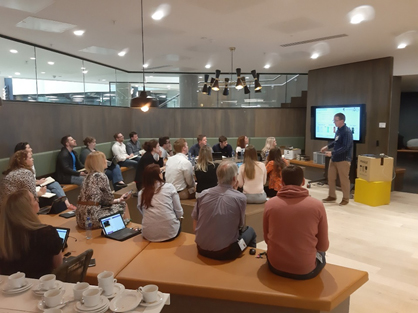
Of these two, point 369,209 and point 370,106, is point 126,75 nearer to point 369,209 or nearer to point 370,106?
point 370,106

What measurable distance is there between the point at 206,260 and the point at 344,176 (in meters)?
4.17

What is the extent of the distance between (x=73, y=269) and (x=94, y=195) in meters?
1.26

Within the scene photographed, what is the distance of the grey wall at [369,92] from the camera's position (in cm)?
702

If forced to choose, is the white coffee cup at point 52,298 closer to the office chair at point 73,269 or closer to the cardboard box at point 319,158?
the office chair at point 73,269

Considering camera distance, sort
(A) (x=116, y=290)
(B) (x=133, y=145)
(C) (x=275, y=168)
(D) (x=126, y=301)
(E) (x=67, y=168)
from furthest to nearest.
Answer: (B) (x=133, y=145) → (E) (x=67, y=168) → (C) (x=275, y=168) → (A) (x=116, y=290) → (D) (x=126, y=301)

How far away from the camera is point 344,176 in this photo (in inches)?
233

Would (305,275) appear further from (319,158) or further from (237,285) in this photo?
(319,158)

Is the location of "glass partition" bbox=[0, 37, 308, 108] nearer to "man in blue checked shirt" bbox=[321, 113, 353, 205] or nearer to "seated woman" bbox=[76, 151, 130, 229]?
"seated woman" bbox=[76, 151, 130, 229]

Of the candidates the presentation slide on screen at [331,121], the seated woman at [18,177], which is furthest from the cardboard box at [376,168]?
the seated woman at [18,177]

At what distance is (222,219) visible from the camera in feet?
8.30

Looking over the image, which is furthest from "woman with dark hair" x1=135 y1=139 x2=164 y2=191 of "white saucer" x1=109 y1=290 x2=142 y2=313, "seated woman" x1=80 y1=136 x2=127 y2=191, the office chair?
"white saucer" x1=109 y1=290 x2=142 y2=313

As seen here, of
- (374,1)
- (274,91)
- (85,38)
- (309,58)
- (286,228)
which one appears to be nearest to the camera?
(286,228)

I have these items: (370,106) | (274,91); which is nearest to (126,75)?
(274,91)

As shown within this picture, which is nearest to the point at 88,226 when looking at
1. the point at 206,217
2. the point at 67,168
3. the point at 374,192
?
the point at 206,217
